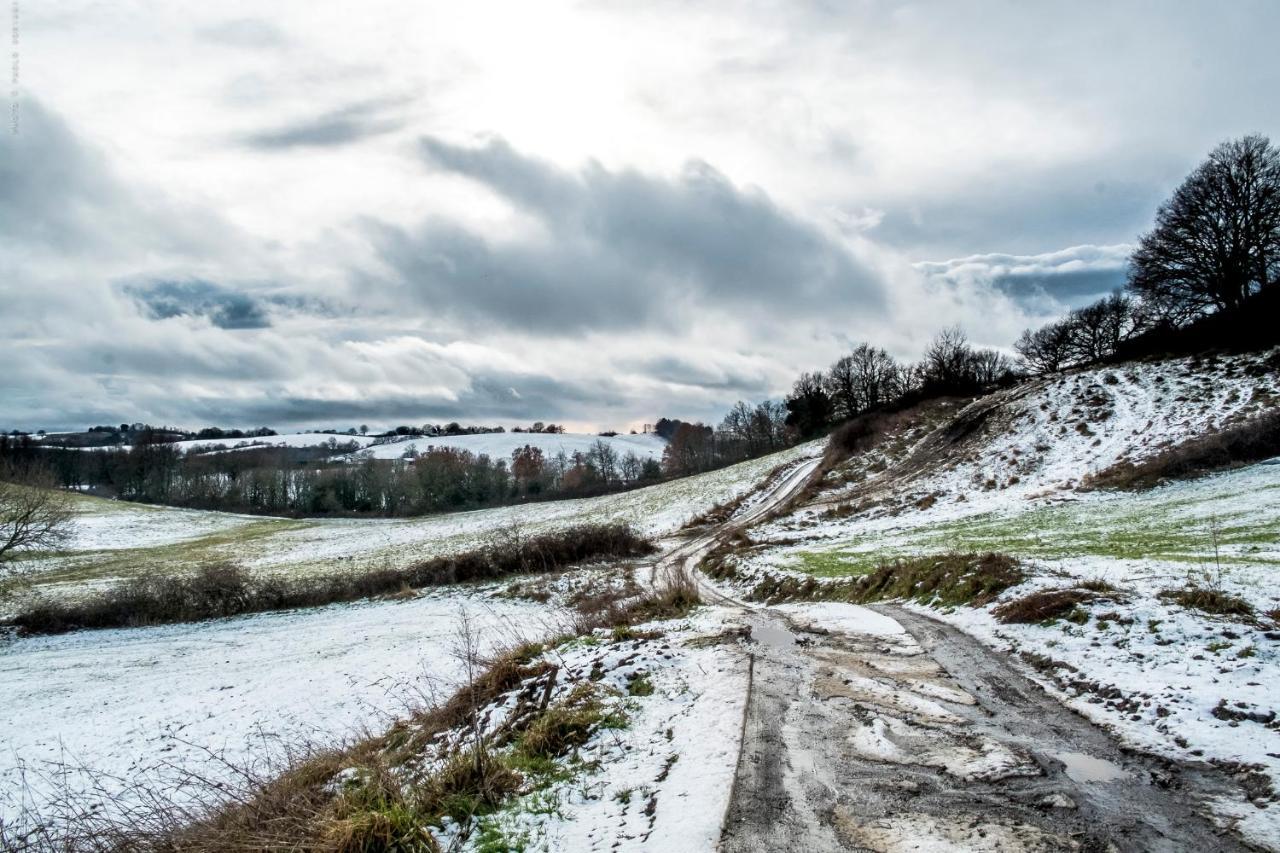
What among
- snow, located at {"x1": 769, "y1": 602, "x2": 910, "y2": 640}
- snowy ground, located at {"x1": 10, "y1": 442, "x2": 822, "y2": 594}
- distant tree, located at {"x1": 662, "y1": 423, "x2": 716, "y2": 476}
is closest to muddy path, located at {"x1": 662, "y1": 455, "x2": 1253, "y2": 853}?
snow, located at {"x1": 769, "y1": 602, "x2": 910, "y2": 640}

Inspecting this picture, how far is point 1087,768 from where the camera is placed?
5.75m

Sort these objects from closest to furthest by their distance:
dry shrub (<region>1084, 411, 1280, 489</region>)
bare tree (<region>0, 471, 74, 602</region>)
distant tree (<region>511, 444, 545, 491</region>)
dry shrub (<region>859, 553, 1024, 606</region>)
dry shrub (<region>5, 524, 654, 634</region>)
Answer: dry shrub (<region>859, 553, 1024, 606</region>) < dry shrub (<region>1084, 411, 1280, 489</region>) < dry shrub (<region>5, 524, 654, 634</region>) < bare tree (<region>0, 471, 74, 602</region>) < distant tree (<region>511, 444, 545, 491</region>)

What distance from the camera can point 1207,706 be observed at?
6.41 metres

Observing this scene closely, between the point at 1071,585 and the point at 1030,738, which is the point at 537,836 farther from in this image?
the point at 1071,585

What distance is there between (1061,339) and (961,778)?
89.1 meters

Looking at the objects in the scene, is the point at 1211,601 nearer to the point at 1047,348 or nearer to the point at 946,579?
the point at 946,579

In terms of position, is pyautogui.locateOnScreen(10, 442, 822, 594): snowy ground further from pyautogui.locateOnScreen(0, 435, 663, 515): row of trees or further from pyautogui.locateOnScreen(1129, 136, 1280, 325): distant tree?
pyautogui.locateOnScreen(1129, 136, 1280, 325): distant tree

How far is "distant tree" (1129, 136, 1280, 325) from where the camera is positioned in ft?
145

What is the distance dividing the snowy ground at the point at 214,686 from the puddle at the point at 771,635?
5.88 metres

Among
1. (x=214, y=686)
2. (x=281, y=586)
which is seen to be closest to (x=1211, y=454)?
(x=214, y=686)

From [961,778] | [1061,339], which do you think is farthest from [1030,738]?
[1061,339]

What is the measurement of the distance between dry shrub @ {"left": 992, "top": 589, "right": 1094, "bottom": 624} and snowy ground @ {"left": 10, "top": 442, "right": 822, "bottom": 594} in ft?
115

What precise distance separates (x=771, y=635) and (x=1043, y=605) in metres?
4.37

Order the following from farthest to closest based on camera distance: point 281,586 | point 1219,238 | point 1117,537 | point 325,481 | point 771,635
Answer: point 325,481 < point 1219,238 < point 281,586 < point 1117,537 < point 771,635
